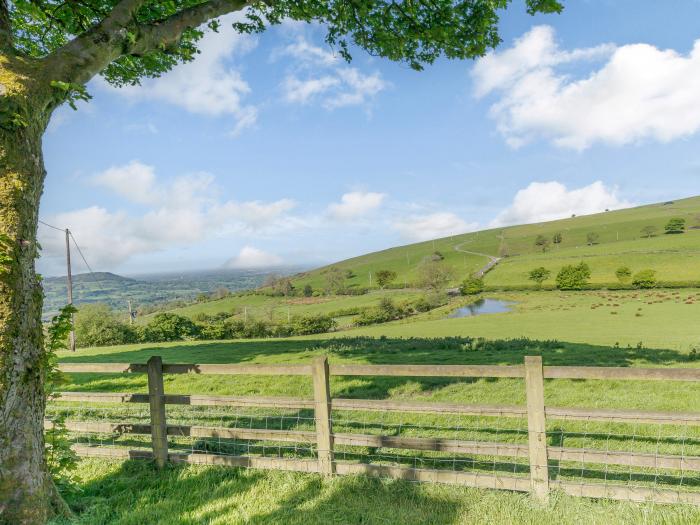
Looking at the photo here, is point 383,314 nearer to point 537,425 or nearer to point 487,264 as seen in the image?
point 537,425

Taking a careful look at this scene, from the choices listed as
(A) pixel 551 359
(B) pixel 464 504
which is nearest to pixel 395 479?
(B) pixel 464 504

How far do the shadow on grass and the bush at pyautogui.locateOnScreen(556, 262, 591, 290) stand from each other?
3856 inches

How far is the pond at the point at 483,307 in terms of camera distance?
75500mm

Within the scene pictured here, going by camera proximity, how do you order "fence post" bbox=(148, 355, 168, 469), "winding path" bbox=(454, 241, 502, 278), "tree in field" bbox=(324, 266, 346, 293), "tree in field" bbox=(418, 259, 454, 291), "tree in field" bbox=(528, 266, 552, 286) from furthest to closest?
1. "tree in field" bbox=(324, 266, 346, 293)
2. "winding path" bbox=(454, 241, 502, 278)
3. "tree in field" bbox=(418, 259, 454, 291)
4. "tree in field" bbox=(528, 266, 552, 286)
5. "fence post" bbox=(148, 355, 168, 469)

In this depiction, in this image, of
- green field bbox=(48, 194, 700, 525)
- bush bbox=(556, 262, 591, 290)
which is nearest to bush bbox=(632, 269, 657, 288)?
bush bbox=(556, 262, 591, 290)

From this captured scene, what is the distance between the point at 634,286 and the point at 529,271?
29.3 metres

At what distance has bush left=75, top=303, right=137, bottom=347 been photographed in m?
53.0

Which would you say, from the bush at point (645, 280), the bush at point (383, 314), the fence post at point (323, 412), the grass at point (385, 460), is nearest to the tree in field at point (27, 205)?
the grass at point (385, 460)

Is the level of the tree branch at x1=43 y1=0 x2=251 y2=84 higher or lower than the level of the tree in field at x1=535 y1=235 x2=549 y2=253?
lower

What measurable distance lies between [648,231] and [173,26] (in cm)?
17787

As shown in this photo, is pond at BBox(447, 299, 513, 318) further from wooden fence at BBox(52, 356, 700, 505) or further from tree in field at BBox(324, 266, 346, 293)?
wooden fence at BBox(52, 356, 700, 505)

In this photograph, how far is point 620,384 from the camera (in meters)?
11.3

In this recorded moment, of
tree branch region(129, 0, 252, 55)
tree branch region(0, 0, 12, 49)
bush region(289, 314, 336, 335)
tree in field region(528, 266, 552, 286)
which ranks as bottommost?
bush region(289, 314, 336, 335)

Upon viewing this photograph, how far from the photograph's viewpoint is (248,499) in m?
5.22
